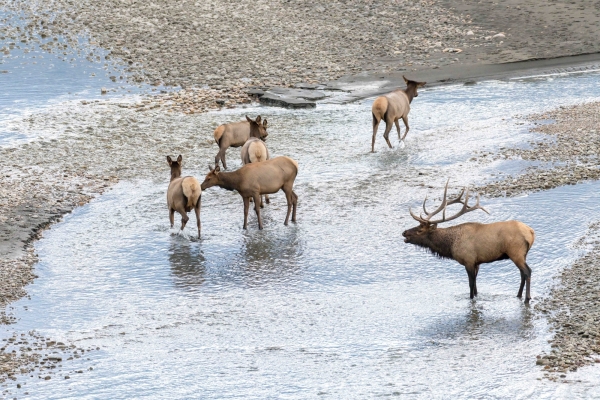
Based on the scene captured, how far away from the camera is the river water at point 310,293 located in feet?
33.4

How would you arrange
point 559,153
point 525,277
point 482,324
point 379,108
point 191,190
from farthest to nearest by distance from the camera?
point 379,108 → point 559,153 → point 191,190 → point 525,277 → point 482,324

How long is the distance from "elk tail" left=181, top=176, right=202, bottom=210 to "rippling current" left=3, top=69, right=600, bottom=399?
0.69 meters

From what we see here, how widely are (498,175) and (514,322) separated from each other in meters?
6.27

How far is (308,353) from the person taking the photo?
1080 cm

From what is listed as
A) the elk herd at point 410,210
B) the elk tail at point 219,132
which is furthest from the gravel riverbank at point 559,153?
the elk tail at point 219,132

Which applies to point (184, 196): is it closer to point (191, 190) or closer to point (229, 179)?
point (191, 190)

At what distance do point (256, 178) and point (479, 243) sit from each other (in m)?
4.38

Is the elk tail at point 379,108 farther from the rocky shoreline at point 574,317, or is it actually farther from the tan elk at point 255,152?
the rocky shoreline at point 574,317

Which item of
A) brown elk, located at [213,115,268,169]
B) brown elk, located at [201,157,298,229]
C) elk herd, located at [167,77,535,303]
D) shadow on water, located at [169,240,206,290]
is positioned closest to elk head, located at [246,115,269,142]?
elk herd, located at [167,77,535,303]

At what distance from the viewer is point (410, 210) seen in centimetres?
1177

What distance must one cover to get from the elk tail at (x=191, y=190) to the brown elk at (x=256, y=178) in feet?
1.63

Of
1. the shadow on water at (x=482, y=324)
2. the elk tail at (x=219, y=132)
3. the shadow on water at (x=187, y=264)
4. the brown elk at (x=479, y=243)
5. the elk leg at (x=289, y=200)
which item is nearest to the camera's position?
the shadow on water at (x=482, y=324)

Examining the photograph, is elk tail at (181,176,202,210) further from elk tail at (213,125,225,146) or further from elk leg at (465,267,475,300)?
elk leg at (465,267,475,300)

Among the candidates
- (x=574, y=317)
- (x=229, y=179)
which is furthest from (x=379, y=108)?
(x=574, y=317)
